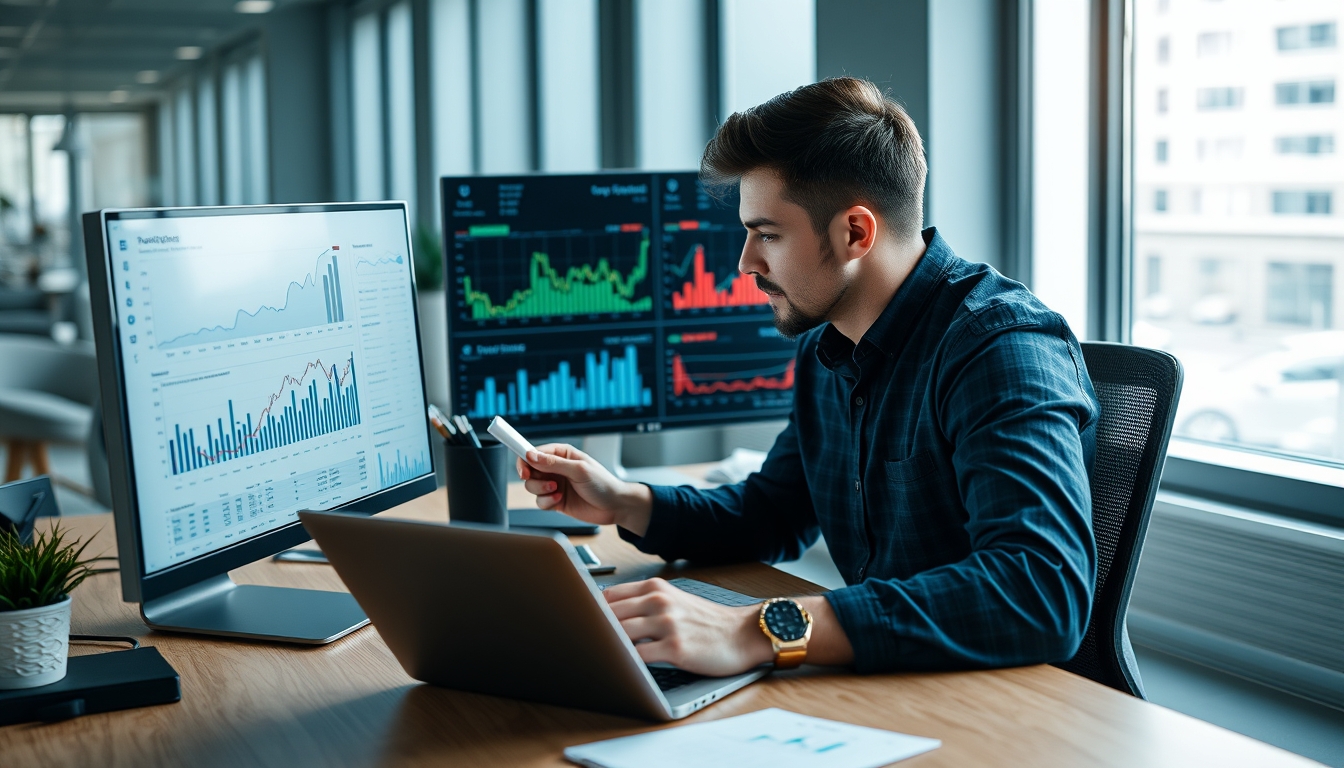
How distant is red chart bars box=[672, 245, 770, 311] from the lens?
200 cm

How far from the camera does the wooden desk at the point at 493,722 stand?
2.99 ft

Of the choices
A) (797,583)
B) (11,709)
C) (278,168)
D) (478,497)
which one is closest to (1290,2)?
(797,583)

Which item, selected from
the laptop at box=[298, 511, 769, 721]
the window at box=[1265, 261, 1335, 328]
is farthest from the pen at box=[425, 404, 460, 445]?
the window at box=[1265, 261, 1335, 328]

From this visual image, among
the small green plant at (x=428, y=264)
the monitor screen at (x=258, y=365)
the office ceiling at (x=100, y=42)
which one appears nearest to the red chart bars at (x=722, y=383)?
the monitor screen at (x=258, y=365)

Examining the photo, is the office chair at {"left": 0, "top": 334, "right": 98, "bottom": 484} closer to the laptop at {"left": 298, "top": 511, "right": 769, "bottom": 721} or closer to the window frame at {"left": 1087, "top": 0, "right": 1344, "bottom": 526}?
the window frame at {"left": 1087, "top": 0, "right": 1344, "bottom": 526}

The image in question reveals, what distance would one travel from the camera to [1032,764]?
87 centimetres

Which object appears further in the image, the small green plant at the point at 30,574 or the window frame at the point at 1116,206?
the window frame at the point at 1116,206

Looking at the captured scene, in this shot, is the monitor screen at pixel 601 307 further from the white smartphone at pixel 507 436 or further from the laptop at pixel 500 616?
the laptop at pixel 500 616

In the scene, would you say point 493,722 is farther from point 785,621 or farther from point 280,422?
point 280,422

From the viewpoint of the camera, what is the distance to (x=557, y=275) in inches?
75.8

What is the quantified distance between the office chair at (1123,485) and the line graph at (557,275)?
0.84 metres

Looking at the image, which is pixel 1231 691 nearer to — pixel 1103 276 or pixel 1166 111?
pixel 1103 276

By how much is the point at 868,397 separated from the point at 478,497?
1.74 feet

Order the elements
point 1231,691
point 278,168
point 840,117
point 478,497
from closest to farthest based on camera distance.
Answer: point 840,117 < point 478,497 < point 1231,691 < point 278,168
